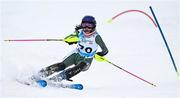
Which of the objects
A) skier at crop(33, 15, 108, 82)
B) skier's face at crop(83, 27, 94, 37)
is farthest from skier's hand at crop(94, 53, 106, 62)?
skier's face at crop(83, 27, 94, 37)

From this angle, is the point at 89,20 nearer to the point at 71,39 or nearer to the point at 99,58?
the point at 71,39

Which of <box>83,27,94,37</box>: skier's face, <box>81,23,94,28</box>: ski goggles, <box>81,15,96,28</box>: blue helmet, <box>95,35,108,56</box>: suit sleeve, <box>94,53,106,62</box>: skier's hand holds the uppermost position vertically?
<box>81,15,96,28</box>: blue helmet

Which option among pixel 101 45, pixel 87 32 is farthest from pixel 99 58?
pixel 87 32

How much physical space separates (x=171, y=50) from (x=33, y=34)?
1.18 meters

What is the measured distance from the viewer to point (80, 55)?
397 cm

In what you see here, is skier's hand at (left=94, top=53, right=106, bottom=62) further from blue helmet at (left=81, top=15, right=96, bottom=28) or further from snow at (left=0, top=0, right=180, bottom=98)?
blue helmet at (left=81, top=15, right=96, bottom=28)

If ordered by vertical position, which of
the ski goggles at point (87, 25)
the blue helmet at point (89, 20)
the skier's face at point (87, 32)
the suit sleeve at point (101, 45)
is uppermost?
the blue helmet at point (89, 20)

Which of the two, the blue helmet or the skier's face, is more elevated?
the blue helmet

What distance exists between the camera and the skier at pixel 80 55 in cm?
396

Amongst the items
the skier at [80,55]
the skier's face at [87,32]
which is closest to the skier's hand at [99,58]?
the skier at [80,55]

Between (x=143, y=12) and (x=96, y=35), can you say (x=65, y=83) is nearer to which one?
(x=96, y=35)

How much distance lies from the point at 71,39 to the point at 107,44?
0.31m

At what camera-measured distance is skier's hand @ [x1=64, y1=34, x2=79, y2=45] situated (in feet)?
13.1

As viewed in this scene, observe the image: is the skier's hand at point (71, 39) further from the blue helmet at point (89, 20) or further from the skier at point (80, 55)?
the blue helmet at point (89, 20)
